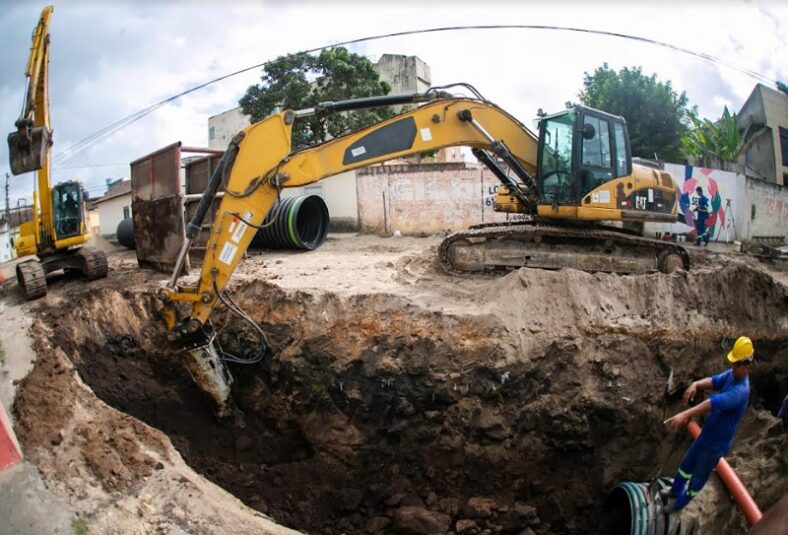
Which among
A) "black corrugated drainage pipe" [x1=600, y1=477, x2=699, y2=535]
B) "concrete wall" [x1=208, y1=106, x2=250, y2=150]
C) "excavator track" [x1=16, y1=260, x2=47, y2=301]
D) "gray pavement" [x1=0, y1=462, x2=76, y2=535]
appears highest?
"concrete wall" [x1=208, y1=106, x2=250, y2=150]

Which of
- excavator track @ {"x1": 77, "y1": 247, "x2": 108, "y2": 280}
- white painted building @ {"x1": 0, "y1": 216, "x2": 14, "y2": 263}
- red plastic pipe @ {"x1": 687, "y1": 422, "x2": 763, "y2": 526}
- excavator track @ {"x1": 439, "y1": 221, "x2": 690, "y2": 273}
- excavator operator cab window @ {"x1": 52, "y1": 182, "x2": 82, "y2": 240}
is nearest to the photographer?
red plastic pipe @ {"x1": 687, "y1": 422, "x2": 763, "y2": 526}

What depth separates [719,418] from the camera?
435 centimetres

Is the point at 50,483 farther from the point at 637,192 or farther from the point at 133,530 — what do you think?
the point at 637,192

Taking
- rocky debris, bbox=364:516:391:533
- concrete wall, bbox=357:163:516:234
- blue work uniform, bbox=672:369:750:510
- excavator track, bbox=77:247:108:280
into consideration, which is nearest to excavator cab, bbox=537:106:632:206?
blue work uniform, bbox=672:369:750:510

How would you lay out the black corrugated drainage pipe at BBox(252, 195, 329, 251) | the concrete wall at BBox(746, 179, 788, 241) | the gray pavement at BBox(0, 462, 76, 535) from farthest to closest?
the concrete wall at BBox(746, 179, 788, 241) → the black corrugated drainage pipe at BBox(252, 195, 329, 251) → the gray pavement at BBox(0, 462, 76, 535)

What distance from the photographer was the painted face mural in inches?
651

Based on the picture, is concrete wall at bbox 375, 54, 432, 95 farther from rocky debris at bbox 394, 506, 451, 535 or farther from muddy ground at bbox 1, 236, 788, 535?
rocky debris at bbox 394, 506, 451, 535

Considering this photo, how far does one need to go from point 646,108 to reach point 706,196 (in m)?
8.67

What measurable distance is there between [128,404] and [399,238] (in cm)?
959

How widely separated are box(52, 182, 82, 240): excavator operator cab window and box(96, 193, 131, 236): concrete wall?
1414 cm

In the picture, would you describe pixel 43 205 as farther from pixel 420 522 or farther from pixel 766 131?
pixel 766 131

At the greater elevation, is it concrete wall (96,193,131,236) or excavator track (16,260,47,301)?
concrete wall (96,193,131,236)

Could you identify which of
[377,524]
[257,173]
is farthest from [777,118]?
[377,524]

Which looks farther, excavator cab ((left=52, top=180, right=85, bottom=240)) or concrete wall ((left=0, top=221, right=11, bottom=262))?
concrete wall ((left=0, top=221, right=11, bottom=262))
